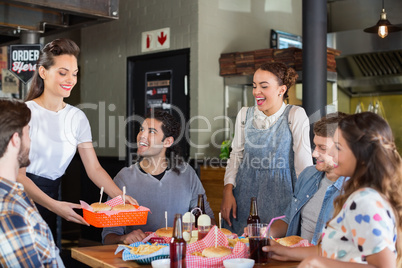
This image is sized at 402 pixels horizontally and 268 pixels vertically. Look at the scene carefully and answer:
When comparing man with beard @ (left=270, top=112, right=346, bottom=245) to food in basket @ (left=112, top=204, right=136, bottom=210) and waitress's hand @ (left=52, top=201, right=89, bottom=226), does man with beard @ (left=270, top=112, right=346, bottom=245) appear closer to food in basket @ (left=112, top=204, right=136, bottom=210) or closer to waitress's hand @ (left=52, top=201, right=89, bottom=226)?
food in basket @ (left=112, top=204, right=136, bottom=210)

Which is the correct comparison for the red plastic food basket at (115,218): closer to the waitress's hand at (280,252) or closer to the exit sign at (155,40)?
the waitress's hand at (280,252)

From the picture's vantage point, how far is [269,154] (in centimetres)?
340

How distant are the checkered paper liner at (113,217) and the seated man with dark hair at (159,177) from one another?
416 mm

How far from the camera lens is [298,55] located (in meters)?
→ 5.18

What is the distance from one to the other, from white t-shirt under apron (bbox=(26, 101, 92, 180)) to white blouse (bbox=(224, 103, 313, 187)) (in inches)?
43.9

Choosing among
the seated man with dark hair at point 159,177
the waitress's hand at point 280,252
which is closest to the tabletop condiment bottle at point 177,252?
the waitress's hand at point 280,252

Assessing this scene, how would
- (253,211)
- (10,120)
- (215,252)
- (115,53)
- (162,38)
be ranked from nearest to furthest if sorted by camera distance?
1. (10,120)
2. (215,252)
3. (253,211)
4. (162,38)
5. (115,53)

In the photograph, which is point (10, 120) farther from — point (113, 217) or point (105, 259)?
point (113, 217)

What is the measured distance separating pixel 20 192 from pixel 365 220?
3.78ft

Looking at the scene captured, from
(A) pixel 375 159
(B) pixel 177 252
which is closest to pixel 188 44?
(B) pixel 177 252

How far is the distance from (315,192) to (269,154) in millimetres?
738

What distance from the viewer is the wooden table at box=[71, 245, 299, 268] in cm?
210

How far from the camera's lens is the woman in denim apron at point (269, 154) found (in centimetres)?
331

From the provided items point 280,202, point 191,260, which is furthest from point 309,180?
point 191,260
